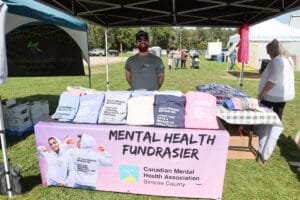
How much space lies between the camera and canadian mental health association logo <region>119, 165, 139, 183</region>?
10.3ft

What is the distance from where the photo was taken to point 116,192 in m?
3.31

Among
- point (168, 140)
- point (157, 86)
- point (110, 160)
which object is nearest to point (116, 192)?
point (110, 160)

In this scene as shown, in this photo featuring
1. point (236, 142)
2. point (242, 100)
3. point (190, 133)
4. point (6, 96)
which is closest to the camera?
point (190, 133)

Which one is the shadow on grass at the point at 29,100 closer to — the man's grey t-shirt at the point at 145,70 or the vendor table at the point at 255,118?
the man's grey t-shirt at the point at 145,70

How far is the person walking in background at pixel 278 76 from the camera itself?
3.98 metres

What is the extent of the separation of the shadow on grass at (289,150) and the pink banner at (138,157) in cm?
178

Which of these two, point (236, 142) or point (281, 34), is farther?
point (281, 34)

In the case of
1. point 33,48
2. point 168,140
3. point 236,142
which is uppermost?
point 33,48

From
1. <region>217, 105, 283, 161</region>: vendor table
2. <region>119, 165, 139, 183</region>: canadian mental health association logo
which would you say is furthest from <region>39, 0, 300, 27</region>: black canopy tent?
<region>119, 165, 139, 183</region>: canadian mental health association logo

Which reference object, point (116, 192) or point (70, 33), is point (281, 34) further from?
point (116, 192)

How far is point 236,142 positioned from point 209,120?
1568 millimetres

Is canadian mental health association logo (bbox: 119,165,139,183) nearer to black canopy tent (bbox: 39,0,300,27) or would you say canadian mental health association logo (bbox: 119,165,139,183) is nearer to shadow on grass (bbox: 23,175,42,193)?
shadow on grass (bbox: 23,175,42,193)

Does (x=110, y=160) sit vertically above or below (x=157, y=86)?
below

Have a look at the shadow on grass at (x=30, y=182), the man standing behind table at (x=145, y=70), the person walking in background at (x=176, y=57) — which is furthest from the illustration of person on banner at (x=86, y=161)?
the person walking in background at (x=176, y=57)
